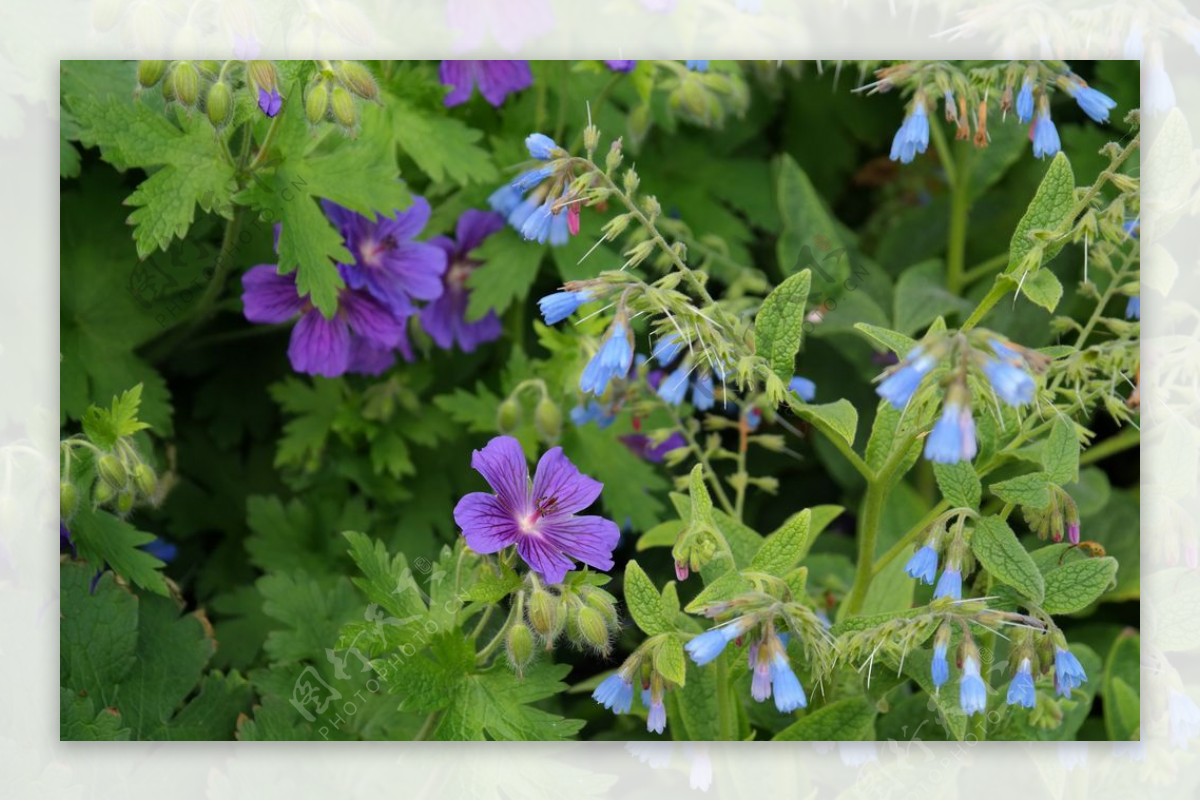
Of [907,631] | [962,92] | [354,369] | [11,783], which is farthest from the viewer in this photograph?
[354,369]

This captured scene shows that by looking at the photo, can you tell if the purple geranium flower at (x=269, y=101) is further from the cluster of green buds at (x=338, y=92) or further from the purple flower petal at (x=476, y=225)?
the purple flower petal at (x=476, y=225)

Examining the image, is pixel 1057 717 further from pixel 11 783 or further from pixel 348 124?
pixel 11 783

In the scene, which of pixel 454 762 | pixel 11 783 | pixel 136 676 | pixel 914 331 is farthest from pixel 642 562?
pixel 11 783

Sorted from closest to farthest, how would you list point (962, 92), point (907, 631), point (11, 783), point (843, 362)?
point (907, 631)
point (962, 92)
point (11, 783)
point (843, 362)

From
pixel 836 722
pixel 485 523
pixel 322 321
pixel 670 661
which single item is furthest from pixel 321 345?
pixel 836 722

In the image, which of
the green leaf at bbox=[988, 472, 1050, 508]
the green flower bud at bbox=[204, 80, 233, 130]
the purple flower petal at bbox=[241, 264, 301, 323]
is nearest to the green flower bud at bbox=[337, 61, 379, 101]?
the green flower bud at bbox=[204, 80, 233, 130]

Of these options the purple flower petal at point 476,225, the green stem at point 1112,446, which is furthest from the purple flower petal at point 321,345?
the green stem at point 1112,446

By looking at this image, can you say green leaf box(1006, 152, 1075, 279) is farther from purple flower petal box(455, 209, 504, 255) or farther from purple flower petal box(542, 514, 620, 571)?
purple flower petal box(455, 209, 504, 255)

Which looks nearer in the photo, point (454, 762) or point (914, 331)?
point (454, 762)
